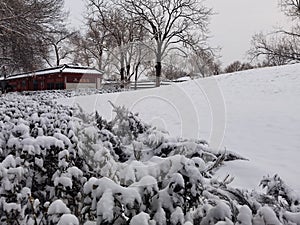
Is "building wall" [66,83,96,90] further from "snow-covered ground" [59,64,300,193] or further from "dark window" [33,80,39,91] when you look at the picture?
"snow-covered ground" [59,64,300,193]

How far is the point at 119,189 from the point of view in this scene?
130cm

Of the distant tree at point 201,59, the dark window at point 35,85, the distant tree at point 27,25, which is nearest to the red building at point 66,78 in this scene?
the dark window at point 35,85

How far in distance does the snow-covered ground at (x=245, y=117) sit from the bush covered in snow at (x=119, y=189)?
3.99 ft

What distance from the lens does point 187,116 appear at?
300 inches

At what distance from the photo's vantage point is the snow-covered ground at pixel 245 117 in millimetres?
3752

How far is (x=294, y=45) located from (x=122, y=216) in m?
29.5

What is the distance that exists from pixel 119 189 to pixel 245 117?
20.0 ft

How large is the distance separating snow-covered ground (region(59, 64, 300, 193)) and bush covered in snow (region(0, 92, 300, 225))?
121cm

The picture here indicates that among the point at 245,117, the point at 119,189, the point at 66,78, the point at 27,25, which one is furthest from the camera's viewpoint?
the point at 66,78

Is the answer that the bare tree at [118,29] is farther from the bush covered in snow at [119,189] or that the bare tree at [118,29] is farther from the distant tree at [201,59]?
the bush covered in snow at [119,189]

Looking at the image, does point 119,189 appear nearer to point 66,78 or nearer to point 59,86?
point 66,78

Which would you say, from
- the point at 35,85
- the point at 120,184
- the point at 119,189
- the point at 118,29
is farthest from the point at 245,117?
the point at 35,85

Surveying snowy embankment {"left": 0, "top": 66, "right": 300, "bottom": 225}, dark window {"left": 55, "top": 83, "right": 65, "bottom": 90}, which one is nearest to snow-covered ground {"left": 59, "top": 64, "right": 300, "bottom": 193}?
snowy embankment {"left": 0, "top": 66, "right": 300, "bottom": 225}

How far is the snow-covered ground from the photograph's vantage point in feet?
12.3
